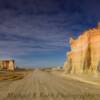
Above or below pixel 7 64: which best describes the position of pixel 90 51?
above

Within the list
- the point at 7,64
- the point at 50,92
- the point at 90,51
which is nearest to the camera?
the point at 50,92

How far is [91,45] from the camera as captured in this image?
42906 mm

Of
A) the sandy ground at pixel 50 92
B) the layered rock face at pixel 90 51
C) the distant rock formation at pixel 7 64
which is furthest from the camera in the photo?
the distant rock formation at pixel 7 64

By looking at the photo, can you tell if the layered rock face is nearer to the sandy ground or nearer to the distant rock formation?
the sandy ground

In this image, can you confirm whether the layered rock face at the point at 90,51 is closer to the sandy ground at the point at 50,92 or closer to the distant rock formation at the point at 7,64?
the sandy ground at the point at 50,92

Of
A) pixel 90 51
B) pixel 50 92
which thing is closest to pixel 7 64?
pixel 90 51

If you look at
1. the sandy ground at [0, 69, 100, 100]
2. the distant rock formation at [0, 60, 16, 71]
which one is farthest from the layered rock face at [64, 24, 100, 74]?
the distant rock formation at [0, 60, 16, 71]

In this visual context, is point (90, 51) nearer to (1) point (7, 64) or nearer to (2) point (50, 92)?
(2) point (50, 92)

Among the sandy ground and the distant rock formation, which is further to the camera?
the distant rock formation

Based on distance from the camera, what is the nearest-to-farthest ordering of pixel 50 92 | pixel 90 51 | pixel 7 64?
pixel 50 92 → pixel 90 51 → pixel 7 64

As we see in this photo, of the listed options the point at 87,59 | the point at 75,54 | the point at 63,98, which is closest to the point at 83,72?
the point at 87,59

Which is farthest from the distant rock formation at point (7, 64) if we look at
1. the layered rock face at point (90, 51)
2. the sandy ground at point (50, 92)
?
the sandy ground at point (50, 92)

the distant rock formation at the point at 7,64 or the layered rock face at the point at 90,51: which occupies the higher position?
the layered rock face at the point at 90,51

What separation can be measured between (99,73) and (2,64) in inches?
5788
